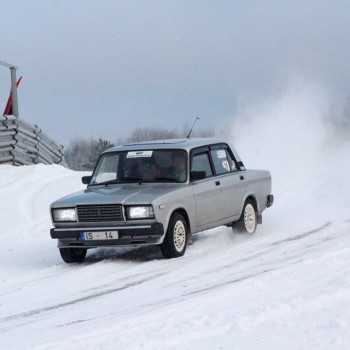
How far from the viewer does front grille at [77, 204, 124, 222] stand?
1091cm

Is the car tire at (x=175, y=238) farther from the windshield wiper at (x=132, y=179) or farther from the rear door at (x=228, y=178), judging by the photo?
the rear door at (x=228, y=178)

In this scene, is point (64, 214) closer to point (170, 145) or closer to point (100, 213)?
point (100, 213)

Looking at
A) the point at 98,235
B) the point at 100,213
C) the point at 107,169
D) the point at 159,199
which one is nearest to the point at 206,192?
the point at 159,199

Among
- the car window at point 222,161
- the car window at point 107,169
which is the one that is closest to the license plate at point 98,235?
the car window at point 107,169

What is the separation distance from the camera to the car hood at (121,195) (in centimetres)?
1091

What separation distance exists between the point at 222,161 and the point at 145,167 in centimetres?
158

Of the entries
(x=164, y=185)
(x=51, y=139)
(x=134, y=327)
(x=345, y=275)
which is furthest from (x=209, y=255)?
(x=51, y=139)

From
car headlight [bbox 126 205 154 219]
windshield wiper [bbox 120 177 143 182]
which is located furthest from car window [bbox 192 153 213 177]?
car headlight [bbox 126 205 154 219]

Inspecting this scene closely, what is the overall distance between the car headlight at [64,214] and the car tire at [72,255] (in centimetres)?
46

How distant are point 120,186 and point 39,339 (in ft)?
17.8

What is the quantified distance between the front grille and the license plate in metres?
0.18

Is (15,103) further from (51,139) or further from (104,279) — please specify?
(104,279)

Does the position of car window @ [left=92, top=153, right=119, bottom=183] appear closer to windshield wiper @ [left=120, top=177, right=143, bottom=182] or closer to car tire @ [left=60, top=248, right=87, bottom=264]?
windshield wiper @ [left=120, top=177, right=143, bottom=182]

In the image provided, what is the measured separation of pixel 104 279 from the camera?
9.91m
